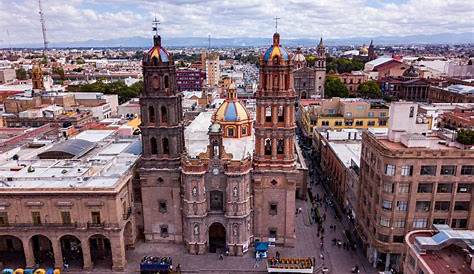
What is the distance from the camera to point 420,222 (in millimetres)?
46312

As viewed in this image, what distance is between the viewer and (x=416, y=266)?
32062 millimetres

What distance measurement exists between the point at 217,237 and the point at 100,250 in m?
15.9

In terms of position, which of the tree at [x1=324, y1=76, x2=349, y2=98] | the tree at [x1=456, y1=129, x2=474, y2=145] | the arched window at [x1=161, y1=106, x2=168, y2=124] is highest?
the arched window at [x1=161, y1=106, x2=168, y2=124]

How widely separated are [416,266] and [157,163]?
32.7 meters

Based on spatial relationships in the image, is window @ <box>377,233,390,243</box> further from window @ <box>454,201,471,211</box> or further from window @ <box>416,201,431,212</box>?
window @ <box>454,201,471,211</box>

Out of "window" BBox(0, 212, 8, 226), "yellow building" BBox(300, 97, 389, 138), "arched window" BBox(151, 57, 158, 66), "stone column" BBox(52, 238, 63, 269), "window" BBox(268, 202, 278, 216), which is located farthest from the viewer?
"yellow building" BBox(300, 97, 389, 138)

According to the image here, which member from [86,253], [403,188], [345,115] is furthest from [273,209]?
[345,115]

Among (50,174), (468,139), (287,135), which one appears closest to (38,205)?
(50,174)

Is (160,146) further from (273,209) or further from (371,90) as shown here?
(371,90)

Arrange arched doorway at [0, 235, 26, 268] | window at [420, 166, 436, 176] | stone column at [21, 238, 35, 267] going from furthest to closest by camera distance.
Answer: arched doorway at [0, 235, 26, 268] → stone column at [21, 238, 35, 267] → window at [420, 166, 436, 176]

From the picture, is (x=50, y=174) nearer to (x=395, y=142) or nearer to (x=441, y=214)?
(x=395, y=142)

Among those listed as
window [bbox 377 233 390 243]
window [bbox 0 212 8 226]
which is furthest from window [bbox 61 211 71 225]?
window [bbox 377 233 390 243]

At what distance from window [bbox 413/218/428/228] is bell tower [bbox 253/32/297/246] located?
14.8 meters

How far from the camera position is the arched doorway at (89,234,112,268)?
50.4 meters
